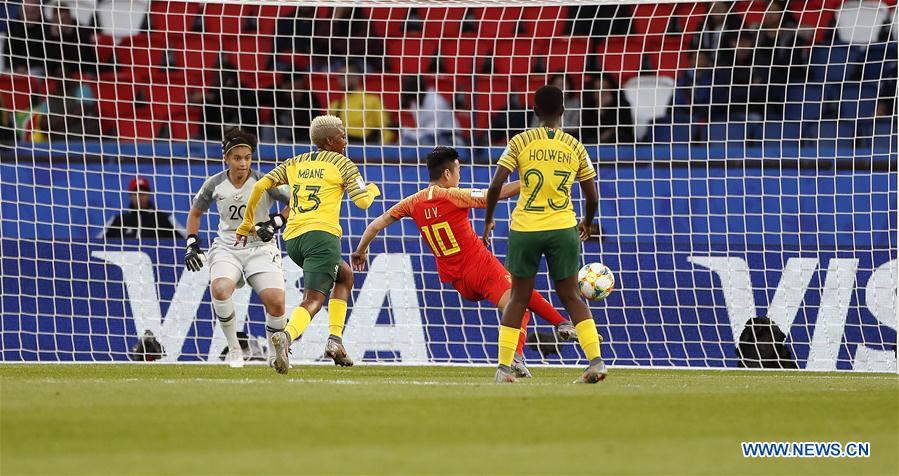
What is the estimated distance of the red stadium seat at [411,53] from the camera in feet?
51.9

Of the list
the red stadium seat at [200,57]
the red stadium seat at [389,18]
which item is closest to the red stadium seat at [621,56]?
the red stadium seat at [389,18]

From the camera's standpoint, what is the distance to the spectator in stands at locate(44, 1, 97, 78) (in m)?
15.7

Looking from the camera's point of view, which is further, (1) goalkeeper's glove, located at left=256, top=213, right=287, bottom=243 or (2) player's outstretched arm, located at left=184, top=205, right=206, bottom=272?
(2) player's outstretched arm, located at left=184, top=205, right=206, bottom=272

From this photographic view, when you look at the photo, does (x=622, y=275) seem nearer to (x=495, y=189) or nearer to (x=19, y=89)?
(x=495, y=189)

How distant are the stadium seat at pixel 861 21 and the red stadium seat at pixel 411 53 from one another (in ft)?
15.5

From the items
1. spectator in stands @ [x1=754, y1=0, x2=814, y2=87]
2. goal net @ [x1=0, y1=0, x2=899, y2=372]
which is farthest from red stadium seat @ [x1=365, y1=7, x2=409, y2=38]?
spectator in stands @ [x1=754, y1=0, x2=814, y2=87]

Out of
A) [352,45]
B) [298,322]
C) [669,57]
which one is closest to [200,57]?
[352,45]

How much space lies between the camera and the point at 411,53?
52.1 feet

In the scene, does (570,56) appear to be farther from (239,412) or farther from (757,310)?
(239,412)

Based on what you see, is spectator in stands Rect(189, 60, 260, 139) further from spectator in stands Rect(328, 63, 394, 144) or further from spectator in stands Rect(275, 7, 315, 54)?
spectator in stands Rect(328, 63, 394, 144)

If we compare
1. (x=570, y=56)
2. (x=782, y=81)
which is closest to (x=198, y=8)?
(x=570, y=56)

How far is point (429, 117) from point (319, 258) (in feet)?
21.3

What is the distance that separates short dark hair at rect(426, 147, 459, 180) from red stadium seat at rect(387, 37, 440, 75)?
209 inches

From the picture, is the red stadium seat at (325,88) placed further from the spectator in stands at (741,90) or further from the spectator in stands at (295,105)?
the spectator in stands at (741,90)
